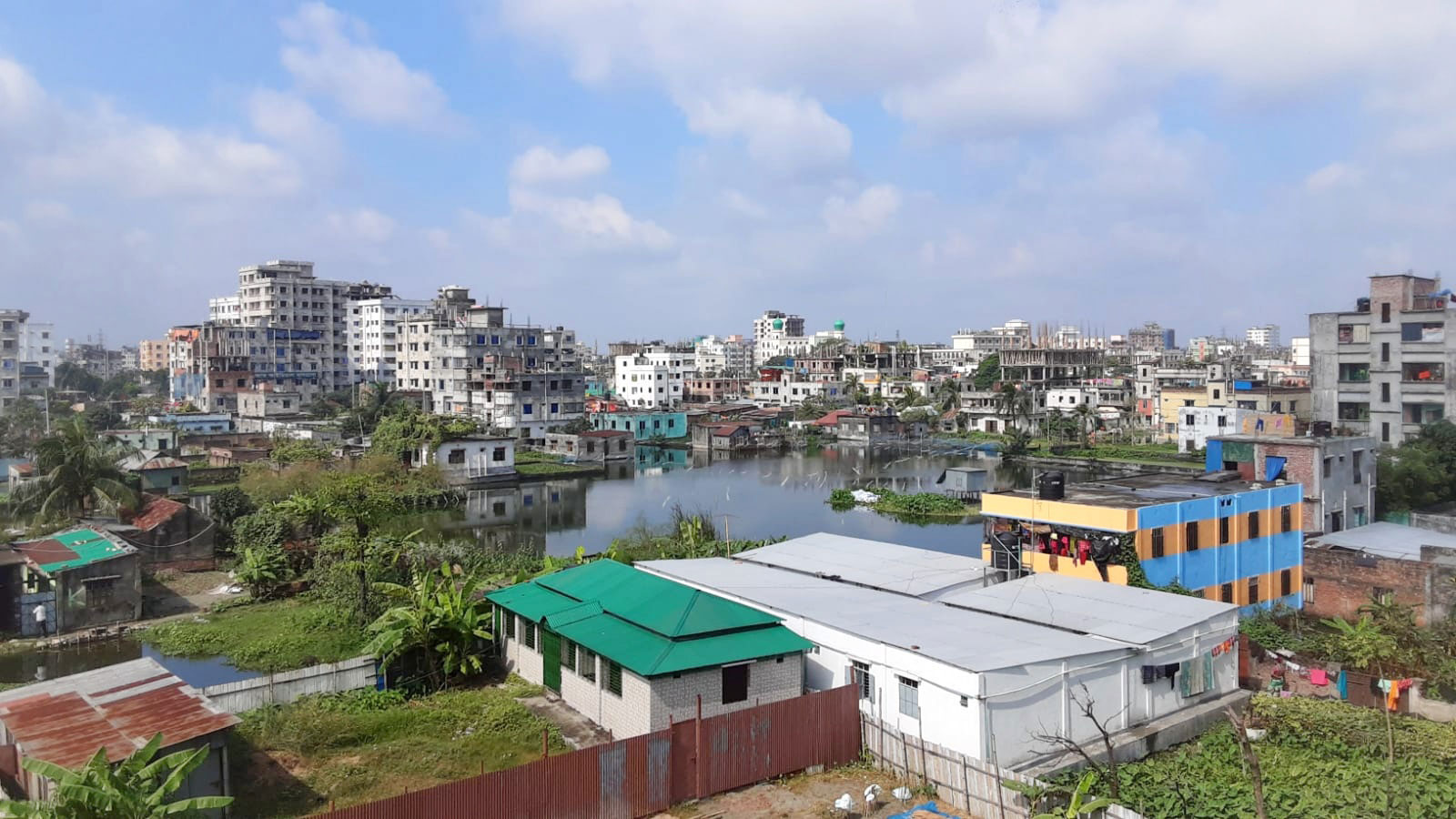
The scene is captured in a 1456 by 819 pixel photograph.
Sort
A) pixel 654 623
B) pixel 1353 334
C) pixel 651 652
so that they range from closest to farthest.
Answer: pixel 651 652, pixel 654 623, pixel 1353 334

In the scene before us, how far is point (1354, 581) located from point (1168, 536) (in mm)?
3754

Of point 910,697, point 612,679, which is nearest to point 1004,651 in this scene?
point 910,697

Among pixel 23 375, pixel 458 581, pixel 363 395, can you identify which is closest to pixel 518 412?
pixel 363 395

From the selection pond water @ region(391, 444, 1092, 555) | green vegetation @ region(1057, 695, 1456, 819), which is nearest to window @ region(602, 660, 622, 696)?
green vegetation @ region(1057, 695, 1456, 819)

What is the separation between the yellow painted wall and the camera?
13.9 meters

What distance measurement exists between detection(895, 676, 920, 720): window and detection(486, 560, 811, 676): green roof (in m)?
1.00

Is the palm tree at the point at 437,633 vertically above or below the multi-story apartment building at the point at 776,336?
below

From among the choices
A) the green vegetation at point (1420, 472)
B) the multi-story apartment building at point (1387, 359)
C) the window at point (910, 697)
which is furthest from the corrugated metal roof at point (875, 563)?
the multi-story apartment building at point (1387, 359)

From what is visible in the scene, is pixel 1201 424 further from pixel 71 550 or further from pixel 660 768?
pixel 71 550

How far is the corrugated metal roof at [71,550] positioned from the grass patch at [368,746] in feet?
22.0

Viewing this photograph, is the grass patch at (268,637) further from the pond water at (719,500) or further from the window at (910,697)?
the pond water at (719,500)

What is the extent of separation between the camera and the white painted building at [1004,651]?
28.6 feet

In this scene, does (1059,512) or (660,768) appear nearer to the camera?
(660,768)

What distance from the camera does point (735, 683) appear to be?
9305mm
